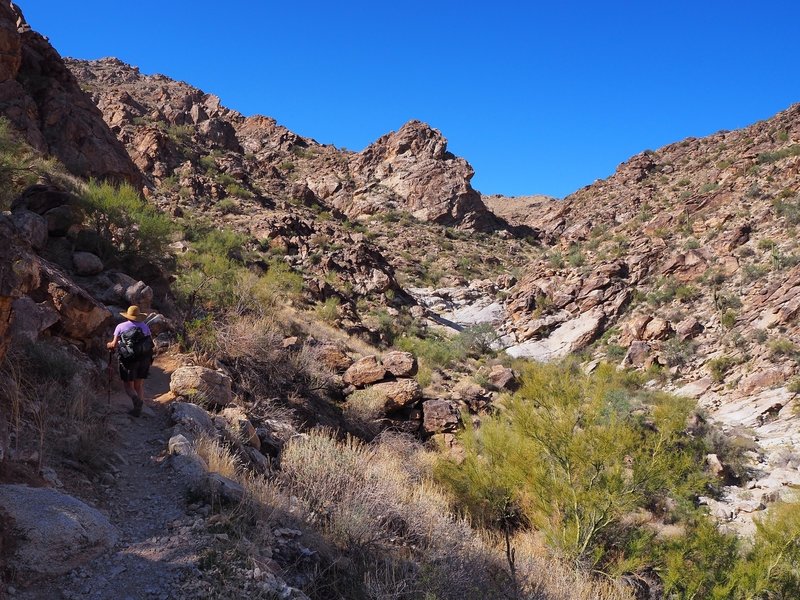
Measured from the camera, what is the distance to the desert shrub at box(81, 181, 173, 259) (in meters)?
9.45

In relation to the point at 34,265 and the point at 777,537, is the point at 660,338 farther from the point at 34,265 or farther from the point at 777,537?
the point at 34,265

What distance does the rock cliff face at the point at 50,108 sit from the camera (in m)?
13.7

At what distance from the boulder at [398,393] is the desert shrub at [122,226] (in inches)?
204

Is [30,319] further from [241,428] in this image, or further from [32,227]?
[32,227]

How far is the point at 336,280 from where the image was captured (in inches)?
822

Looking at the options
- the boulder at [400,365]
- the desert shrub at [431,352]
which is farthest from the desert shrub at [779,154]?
the boulder at [400,365]

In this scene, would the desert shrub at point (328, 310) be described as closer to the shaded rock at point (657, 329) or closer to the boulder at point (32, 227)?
the boulder at point (32, 227)

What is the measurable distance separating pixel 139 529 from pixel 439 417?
279 inches

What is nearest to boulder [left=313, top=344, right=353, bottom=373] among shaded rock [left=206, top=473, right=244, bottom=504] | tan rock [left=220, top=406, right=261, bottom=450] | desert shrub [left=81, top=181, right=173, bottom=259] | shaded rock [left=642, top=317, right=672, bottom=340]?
desert shrub [left=81, top=181, right=173, bottom=259]

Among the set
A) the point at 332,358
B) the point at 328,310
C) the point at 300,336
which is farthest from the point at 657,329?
the point at 300,336

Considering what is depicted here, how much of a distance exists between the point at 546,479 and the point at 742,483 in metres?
6.63

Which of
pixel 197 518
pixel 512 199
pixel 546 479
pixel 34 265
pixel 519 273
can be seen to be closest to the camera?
pixel 197 518

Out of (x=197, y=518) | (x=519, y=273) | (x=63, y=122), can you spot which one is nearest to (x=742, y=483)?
(x=197, y=518)

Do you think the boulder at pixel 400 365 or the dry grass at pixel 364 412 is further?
the boulder at pixel 400 365
